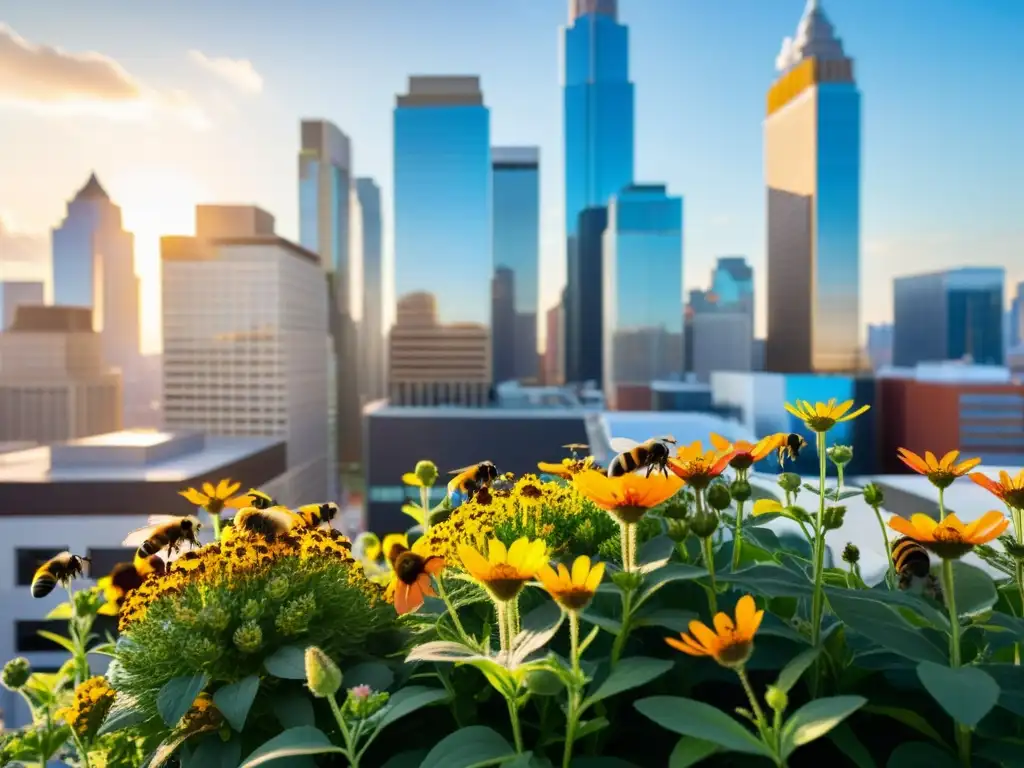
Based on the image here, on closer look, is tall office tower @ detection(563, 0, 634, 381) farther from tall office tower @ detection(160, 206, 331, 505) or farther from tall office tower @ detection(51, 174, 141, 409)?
tall office tower @ detection(51, 174, 141, 409)

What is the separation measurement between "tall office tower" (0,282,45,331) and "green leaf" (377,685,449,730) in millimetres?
62635

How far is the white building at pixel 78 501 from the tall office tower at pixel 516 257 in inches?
1668

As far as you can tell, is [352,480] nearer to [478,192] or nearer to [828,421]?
[478,192]

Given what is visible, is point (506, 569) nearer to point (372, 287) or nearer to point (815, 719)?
point (815, 719)

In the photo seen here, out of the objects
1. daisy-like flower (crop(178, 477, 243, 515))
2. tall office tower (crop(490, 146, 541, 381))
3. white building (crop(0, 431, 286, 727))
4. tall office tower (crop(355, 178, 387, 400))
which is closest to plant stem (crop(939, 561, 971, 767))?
daisy-like flower (crop(178, 477, 243, 515))

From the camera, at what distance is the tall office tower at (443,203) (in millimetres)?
42188

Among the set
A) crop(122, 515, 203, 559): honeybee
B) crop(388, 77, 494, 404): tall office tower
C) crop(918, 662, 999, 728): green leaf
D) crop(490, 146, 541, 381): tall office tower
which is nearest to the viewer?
crop(918, 662, 999, 728): green leaf

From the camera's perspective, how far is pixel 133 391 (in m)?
61.2

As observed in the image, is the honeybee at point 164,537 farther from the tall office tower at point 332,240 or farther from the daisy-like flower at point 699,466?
the tall office tower at point 332,240

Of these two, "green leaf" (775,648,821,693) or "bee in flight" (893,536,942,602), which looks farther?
"bee in flight" (893,536,942,602)

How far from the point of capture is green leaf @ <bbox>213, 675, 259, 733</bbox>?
1.48 feet

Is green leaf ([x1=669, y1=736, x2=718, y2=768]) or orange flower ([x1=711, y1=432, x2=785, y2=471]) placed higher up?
orange flower ([x1=711, y1=432, x2=785, y2=471])

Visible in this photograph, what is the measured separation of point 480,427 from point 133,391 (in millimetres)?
47236

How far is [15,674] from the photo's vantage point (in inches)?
30.1
